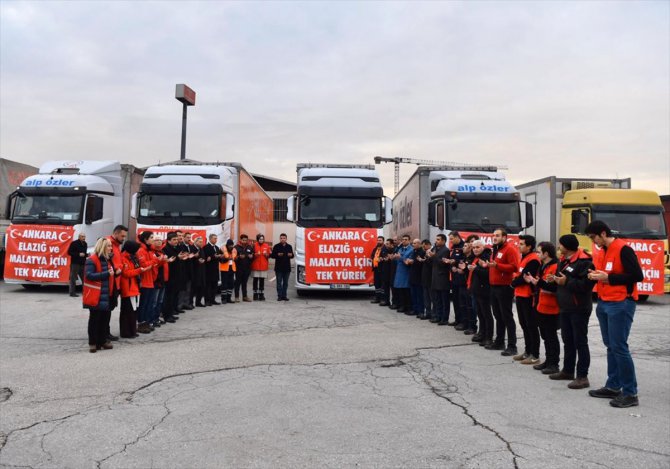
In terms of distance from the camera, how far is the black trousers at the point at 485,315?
8.94 metres

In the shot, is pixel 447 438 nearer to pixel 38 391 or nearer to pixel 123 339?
pixel 38 391

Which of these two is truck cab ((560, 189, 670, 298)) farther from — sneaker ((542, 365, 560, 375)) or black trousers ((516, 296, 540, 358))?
sneaker ((542, 365, 560, 375))

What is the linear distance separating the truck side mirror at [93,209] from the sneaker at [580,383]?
1396 cm

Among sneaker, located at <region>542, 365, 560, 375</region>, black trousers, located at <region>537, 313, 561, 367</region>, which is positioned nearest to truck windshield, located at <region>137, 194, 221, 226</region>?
black trousers, located at <region>537, 313, 561, 367</region>

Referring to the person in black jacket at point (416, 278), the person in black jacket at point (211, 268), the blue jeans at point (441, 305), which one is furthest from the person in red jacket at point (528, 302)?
the person in black jacket at point (211, 268)

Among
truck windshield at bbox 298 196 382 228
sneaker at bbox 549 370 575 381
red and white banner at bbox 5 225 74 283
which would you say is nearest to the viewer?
sneaker at bbox 549 370 575 381

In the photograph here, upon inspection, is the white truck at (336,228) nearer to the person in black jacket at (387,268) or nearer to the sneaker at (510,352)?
the person in black jacket at (387,268)

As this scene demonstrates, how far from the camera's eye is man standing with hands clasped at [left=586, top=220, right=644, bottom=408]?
5.83 m

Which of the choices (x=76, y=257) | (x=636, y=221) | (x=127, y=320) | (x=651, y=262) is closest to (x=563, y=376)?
→ (x=127, y=320)

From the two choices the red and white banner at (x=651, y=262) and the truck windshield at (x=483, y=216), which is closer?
the red and white banner at (x=651, y=262)

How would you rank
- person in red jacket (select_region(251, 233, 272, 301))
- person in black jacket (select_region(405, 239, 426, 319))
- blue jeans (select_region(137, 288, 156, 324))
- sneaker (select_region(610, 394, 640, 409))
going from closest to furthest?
sneaker (select_region(610, 394, 640, 409))
blue jeans (select_region(137, 288, 156, 324))
person in black jacket (select_region(405, 239, 426, 319))
person in red jacket (select_region(251, 233, 272, 301))

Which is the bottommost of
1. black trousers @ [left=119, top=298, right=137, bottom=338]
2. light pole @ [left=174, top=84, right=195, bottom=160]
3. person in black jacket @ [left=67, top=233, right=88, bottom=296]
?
black trousers @ [left=119, top=298, right=137, bottom=338]

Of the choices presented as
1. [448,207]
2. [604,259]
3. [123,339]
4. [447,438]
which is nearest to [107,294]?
[123,339]

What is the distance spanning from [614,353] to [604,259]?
98 cm
